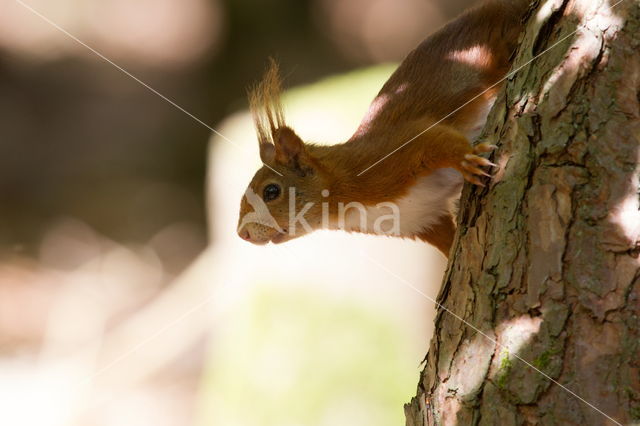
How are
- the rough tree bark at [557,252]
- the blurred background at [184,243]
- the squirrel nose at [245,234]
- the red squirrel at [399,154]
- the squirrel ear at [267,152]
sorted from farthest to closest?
the blurred background at [184,243], the squirrel ear at [267,152], the squirrel nose at [245,234], the red squirrel at [399,154], the rough tree bark at [557,252]

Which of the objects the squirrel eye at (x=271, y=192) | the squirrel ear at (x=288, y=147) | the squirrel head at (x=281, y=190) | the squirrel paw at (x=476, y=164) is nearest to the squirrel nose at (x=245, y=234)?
the squirrel head at (x=281, y=190)

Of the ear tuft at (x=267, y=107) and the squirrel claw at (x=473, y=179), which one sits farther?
the ear tuft at (x=267, y=107)

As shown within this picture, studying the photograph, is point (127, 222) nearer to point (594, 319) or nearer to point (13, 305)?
point (13, 305)

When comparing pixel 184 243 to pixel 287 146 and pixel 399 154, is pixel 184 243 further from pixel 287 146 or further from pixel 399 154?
pixel 399 154

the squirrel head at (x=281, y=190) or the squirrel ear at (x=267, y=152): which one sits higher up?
the squirrel ear at (x=267, y=152)

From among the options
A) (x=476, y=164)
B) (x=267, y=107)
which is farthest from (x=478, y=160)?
(x=267, y=107)

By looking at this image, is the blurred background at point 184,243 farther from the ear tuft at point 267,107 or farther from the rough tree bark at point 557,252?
the rough tree bark at point 557,252

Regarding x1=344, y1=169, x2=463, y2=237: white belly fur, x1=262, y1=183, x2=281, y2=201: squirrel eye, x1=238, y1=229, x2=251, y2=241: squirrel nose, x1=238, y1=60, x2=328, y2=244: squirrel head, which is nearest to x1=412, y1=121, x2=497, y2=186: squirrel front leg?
x1=344, y1=169, x2=463, y2=237: white belly fur

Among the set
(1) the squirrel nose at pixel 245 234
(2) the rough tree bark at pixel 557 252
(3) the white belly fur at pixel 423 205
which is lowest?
(2) the rough tree bark at pixel 557 252
